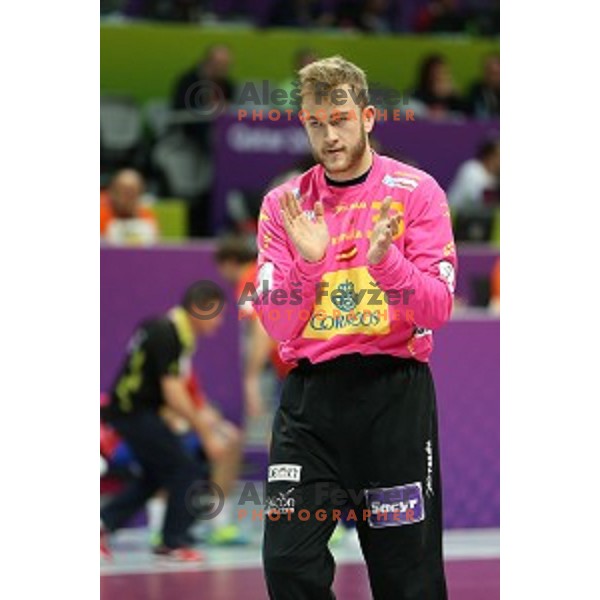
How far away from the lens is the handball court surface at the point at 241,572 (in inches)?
327

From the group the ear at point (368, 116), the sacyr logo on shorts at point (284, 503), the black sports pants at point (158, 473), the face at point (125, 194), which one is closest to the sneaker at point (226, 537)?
the black sports pants at point (158, 473)

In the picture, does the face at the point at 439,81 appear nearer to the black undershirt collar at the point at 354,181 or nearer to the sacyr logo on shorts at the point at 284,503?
the black undershirt collar at the point at 354,181

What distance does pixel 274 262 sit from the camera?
5.37 m

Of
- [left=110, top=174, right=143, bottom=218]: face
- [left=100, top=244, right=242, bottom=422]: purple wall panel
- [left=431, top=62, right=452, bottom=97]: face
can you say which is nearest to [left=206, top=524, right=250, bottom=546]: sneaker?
[left=100, top=244, right=242, bottom=422]: purple wall panel

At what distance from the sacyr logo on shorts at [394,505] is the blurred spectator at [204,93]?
9.40 metres

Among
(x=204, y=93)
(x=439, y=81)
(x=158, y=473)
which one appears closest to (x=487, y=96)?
(x=439, y=81)

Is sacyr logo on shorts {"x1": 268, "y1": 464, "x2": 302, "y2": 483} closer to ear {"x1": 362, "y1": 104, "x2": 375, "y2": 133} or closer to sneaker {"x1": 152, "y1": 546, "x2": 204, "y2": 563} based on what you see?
ear {"x1": 362, "y1": 104, "x2": 375, "y2": 133}

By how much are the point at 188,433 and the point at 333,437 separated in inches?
215

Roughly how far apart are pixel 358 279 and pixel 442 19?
13318 mm

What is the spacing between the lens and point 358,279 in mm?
5230

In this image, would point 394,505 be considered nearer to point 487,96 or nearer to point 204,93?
point 204,93

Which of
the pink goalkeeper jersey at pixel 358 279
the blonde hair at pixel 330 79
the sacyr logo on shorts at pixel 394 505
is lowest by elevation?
the sacyr logo on shorts at pixel 394 505

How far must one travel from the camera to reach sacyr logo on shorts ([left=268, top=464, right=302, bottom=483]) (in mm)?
5266
